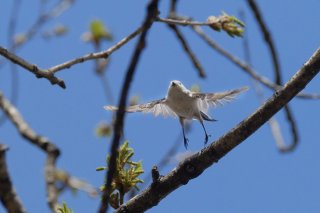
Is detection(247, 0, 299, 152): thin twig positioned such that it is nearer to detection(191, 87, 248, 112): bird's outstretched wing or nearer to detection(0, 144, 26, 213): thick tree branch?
detection(191, 87, 248, 112): bird's outstretched wing

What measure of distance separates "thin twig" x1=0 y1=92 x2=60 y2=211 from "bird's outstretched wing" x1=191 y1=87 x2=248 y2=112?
3.94 ft

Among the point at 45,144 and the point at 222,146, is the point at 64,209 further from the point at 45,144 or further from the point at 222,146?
the point at 222,146

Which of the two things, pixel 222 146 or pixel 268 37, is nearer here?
pixel 222 146

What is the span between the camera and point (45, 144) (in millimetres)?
2949

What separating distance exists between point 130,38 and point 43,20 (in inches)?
78.9

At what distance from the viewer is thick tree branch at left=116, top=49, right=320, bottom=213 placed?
2369 millimetres

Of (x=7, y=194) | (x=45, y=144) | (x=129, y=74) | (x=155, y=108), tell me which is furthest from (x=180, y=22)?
(x=129, y=74)

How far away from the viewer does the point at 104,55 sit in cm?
324

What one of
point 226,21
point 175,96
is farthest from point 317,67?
point 175,96

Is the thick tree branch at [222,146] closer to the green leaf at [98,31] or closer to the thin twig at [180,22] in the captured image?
the thin twig at [180,22]

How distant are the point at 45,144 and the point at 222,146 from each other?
949mm

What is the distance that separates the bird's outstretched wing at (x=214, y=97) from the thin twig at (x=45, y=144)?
3.94 feet

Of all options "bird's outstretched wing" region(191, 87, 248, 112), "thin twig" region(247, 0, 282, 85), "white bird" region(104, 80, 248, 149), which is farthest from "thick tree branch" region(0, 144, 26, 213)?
"thin twig" region(247, 0, 282, 85)

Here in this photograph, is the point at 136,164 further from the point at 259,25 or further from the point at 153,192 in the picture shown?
the point at 259,25
